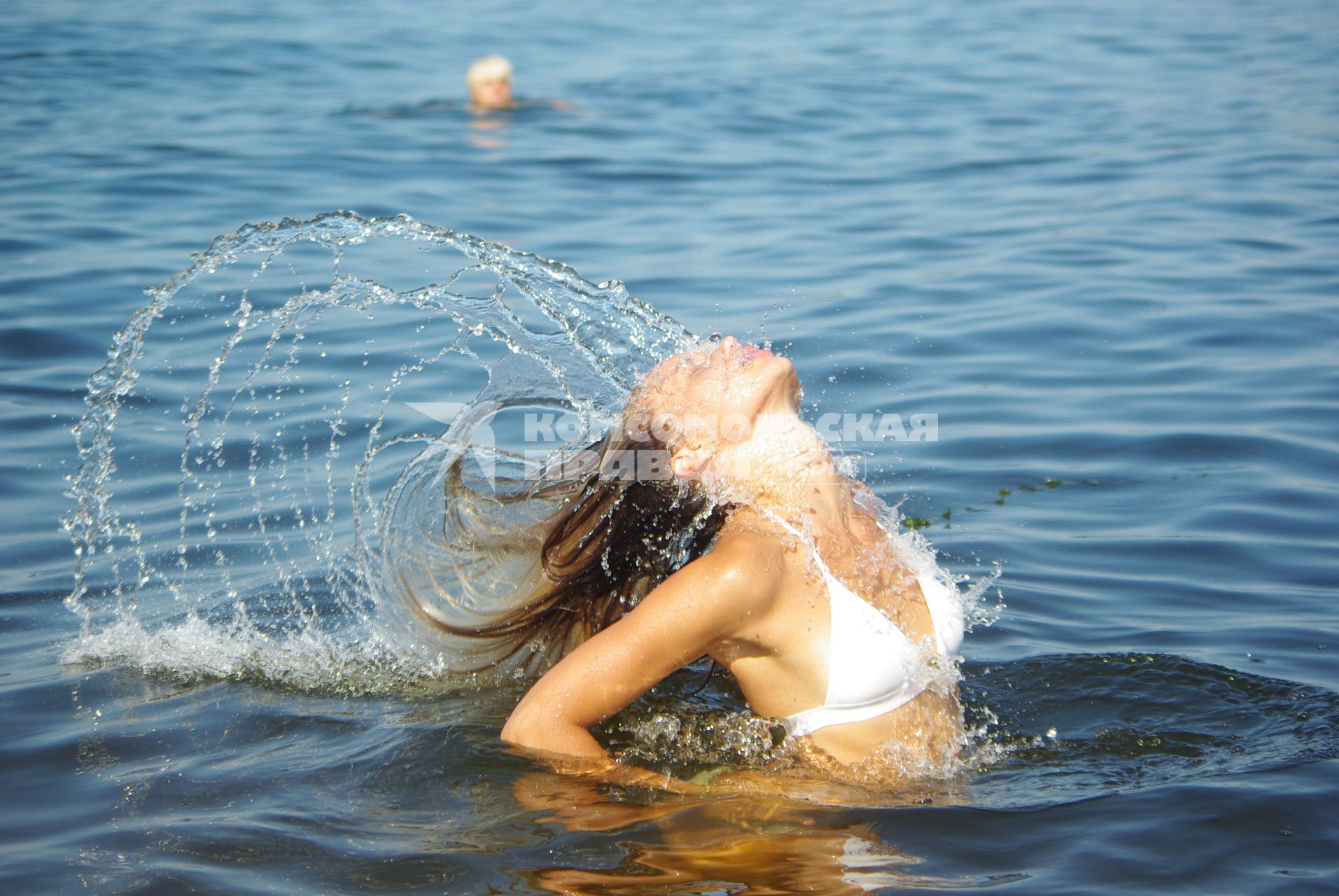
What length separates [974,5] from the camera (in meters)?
24.0

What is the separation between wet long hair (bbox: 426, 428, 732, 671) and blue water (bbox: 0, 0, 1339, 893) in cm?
37

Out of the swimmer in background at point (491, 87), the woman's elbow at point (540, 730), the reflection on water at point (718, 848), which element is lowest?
the reflection on water at point (718, 848)

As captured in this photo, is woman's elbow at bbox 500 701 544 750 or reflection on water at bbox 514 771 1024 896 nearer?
reflection on water at bbox 514 771 1024 896

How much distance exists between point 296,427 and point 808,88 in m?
11.3

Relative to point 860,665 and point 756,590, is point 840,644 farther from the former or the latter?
point 756,590

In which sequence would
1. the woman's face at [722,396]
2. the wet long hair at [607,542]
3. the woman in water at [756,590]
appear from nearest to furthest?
the woman in water at [756,590] → the woman's face at [722,396] → the wet long hair at [607,542]

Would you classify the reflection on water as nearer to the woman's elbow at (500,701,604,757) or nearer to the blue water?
the blue water

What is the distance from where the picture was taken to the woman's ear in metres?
3.43

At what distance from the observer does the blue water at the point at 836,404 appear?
344cm

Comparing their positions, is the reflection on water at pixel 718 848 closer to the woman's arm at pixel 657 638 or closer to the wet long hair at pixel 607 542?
the woman's arm at pixel 657 638

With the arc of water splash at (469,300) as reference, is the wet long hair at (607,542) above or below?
below

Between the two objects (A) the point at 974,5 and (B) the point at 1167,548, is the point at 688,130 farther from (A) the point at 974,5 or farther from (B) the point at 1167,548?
(A) the point at 974,5

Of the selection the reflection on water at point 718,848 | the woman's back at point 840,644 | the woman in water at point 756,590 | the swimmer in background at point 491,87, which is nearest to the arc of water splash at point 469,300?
the woman in water at point 756,590

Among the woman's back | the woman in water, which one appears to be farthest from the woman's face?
the woman's back
